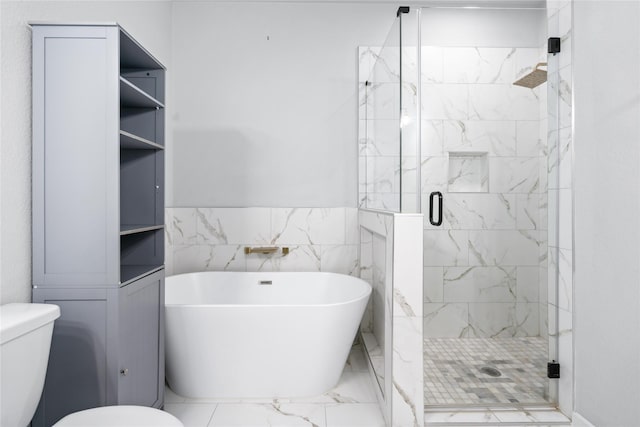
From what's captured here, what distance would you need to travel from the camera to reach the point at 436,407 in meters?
2.03

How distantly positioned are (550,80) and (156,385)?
268cm

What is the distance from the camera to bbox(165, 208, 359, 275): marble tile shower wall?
3.17 metres

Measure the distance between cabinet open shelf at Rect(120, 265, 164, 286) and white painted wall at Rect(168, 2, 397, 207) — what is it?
4.20ft

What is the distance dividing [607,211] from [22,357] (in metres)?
2.40

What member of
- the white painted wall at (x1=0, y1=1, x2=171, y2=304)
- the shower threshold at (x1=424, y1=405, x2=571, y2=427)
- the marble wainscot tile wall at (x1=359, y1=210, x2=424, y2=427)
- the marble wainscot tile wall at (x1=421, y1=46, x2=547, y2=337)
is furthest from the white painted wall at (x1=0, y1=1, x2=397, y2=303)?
the shower threshold at (x1=424, y1=405, x2=571, y2=427)

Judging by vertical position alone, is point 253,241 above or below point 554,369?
above

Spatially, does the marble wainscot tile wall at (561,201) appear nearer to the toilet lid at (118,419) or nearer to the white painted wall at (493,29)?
the white painted wall at (493,29)

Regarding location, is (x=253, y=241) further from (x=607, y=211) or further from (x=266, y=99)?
(x=607, y=211)

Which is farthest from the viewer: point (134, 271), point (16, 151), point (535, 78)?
point (535, 78)

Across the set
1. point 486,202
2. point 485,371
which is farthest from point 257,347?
point 486,202

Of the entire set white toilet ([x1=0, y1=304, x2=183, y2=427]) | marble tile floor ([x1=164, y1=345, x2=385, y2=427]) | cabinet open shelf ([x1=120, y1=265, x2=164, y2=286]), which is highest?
Result: cabinet open shelf ([x1=120, y1=265, x2=164, y2=286])

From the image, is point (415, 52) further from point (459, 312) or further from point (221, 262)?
point (221, 262)

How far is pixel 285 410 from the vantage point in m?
2.14

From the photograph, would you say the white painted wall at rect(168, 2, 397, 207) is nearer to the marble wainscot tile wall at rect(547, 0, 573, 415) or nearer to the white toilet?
the marble wainscot tile wall at rect(547, 0, 573, 415)
